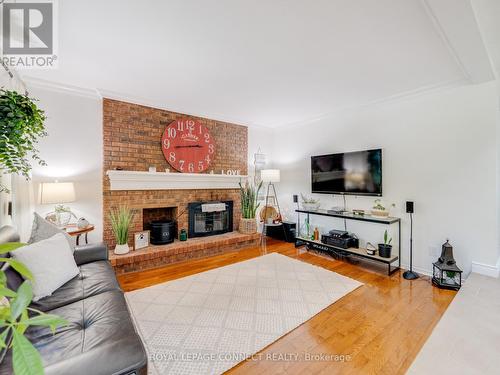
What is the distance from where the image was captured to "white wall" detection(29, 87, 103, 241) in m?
2.99

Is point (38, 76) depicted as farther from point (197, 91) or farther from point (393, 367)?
point (393, 367)

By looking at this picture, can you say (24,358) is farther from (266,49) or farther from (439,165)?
(439,165)

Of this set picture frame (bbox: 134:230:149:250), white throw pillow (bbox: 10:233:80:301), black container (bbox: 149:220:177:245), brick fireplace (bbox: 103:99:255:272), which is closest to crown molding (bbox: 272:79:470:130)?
brick fireplace (bbox: 103:99:255:272)

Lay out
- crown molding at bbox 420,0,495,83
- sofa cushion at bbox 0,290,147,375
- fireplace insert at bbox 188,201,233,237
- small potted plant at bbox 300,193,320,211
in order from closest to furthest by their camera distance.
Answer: sofa cushion at bbox 0,290,147,375 < crown molding at bbox 420,0,495,83 < fireplace insert at bbox 188,201,233,237 < small potted plant at bbox 300,193,320,211

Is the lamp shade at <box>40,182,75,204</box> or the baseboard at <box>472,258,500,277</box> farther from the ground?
the lamp shade at <box>40,182,75,204</box>

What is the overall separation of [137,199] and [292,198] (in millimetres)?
3023

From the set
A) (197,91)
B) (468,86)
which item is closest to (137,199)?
(197,91)

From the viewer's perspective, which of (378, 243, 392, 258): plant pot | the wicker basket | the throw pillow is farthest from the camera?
the wicker basket

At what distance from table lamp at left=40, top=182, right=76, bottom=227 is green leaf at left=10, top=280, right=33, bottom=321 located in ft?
9.51

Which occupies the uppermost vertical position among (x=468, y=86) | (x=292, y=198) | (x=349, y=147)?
(x=468, y=86)

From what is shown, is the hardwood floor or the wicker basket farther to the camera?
the wicker basket

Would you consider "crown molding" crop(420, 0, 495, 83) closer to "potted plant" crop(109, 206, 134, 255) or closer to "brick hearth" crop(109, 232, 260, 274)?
"brick hearth" crop(109, 232, 260, 274)

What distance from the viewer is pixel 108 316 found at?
140cm

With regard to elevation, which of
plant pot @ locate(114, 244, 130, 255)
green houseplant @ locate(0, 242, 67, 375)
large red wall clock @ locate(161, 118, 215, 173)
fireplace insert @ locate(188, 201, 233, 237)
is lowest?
plant pot @ locate(114, 244, 130, 255)
